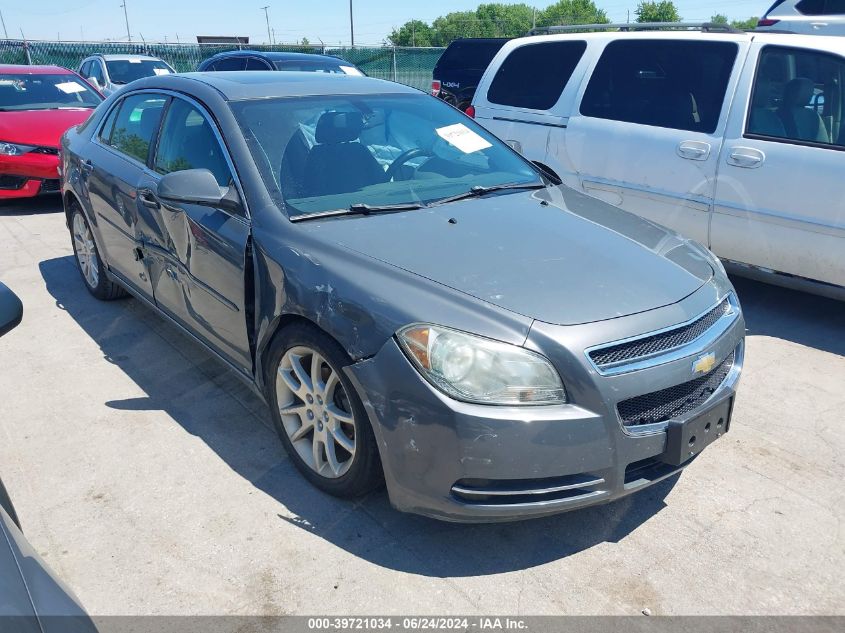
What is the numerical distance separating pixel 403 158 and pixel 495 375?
158 centimetres

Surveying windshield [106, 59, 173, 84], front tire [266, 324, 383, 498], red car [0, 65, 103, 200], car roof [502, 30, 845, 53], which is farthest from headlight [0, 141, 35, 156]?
windshield [106, 59, 173, 84]

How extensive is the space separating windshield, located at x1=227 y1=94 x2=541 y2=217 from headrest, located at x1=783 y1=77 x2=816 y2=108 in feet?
6.49

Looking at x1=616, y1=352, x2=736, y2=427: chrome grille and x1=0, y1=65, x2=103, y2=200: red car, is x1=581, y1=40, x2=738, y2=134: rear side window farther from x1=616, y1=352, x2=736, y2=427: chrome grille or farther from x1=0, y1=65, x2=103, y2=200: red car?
x1=0, y1=65, x2=103, y2=200: red car

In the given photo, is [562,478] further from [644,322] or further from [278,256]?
[278,256]

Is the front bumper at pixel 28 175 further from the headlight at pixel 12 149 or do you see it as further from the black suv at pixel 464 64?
the black suv at pixel 464 64

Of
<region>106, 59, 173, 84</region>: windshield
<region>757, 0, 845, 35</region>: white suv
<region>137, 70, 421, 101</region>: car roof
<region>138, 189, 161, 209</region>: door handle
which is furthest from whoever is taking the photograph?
<region>106, 59, 173, 84</region>: windshield

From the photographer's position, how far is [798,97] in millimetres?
4758

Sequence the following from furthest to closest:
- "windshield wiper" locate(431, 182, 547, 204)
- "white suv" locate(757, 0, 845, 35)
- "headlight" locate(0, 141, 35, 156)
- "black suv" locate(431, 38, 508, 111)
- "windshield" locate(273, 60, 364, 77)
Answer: "black suv" locate(431, 38, 508, 111) → "windshield" locate(273, 60, 364, 77) → "headlight" locate(0, 141, 35, 156) → "white suv" locate(757, 0, 845, 35) → "windshield wiper" locate(431, 182, 547, 204)

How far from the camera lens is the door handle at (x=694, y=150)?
16.3 feet

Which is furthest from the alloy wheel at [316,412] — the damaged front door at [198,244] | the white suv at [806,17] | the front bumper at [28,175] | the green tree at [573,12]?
the green tree at [573,12]

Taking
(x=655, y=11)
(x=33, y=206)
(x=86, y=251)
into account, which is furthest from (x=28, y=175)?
(x=655, y=11)

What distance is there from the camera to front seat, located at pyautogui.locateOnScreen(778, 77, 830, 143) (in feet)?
15.2

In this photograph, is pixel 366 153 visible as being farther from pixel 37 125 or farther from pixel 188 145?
pixel 37 125

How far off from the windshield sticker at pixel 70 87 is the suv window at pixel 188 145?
6449 millimetres
